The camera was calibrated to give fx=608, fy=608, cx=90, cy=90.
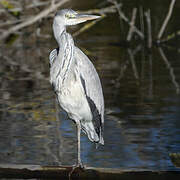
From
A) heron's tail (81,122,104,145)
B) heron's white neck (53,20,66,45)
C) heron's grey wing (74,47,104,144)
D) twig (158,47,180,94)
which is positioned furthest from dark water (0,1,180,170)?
heron's white neck (53,20,66,45)

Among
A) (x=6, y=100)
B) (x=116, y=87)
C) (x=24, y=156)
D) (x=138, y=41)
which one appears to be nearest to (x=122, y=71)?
(x=116, y=87)

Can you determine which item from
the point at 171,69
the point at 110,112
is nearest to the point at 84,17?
the point at 110,112

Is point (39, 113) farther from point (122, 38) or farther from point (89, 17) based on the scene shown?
point (122, 38)

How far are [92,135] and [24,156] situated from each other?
54.7 inches

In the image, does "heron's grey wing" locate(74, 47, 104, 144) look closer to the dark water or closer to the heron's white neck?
the heron's white neck

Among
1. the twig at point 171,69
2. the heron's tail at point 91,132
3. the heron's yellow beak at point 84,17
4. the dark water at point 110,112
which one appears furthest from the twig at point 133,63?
the heron's yellow beak at point 84,17

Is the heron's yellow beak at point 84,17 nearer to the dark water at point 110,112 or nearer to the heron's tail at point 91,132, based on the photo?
the heron's tail at point 91,132

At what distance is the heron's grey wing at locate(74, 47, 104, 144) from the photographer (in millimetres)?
6488

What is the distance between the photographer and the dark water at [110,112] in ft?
25.2

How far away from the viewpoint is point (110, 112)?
398 inches

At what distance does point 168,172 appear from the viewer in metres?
5.15

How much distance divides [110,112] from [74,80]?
3.65 m

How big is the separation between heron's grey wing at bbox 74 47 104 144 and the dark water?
760mm

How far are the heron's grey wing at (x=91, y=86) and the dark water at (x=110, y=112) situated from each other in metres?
0.76
